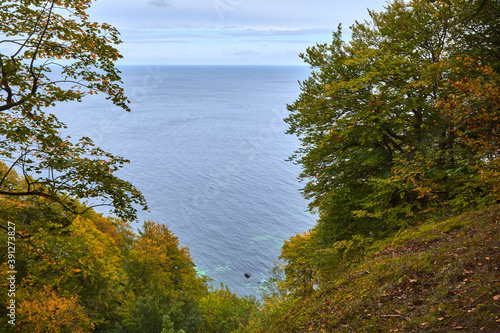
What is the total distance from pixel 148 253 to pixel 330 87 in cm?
2251

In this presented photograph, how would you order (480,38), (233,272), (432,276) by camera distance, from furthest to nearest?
1. (233,272)
2. (480,38)
3. (432,276)

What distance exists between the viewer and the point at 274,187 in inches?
2746

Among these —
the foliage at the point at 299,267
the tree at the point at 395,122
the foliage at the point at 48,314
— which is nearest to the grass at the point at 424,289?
the tree at the point at 395,122

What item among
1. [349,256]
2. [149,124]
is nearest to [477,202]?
[349,256]

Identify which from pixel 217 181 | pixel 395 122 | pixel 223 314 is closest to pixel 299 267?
pixel 395 122

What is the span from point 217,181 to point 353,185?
58090 mm

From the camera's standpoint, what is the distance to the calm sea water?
5006 centimetres

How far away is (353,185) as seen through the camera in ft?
50.9

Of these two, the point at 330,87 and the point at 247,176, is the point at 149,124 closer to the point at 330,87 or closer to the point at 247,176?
the point at 247,176

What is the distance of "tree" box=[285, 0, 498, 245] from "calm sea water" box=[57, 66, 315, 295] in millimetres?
31804

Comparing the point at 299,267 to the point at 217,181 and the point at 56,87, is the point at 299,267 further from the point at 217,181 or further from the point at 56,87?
the point at 217,181

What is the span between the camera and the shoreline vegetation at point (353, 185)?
21.8 feet

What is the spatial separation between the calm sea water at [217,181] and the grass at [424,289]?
36.2 m

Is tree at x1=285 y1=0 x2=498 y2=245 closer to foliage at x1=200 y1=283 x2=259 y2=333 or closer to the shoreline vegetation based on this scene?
the shoreline vegetation
